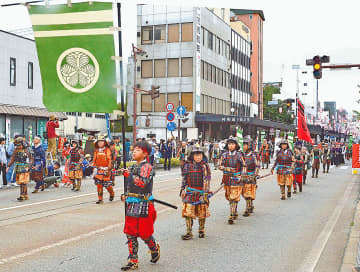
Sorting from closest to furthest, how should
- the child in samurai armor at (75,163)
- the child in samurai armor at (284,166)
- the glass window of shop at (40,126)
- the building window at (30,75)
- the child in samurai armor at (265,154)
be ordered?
the child in samurai armor at (284,166) < the child in samurai armor at (75,163) < the child in samurai armor at (265,154) < the glass window of shop at (40,126) < the building window at (30,75)

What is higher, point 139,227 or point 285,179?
point 139,227

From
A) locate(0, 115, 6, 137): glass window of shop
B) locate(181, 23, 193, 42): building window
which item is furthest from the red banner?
locate(181, 23, 193, 42): building window

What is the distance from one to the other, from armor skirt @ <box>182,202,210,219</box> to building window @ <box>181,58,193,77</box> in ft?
145

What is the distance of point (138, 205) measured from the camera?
6.53 meters

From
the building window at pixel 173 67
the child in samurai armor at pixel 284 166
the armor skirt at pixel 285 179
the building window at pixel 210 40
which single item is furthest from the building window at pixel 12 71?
the building window at pixel 210 40

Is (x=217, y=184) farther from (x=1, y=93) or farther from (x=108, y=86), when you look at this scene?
(x=1, y=93)

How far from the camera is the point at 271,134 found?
6850cm

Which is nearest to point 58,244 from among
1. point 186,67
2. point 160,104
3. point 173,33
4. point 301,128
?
point 301,128

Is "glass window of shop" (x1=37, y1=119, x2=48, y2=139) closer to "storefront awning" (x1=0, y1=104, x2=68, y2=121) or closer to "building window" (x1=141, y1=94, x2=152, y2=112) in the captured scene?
"storefront awning" (x1=0, y1=104, x2=68, y2=121)

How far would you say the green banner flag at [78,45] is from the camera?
5.51 meters

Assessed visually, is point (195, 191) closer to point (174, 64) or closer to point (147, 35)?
point (174, 64)

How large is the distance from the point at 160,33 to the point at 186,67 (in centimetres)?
472

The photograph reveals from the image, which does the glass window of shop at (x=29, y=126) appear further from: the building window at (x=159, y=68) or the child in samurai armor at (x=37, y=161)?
the building window at (x=159, y=68)

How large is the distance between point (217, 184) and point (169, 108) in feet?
40.9
